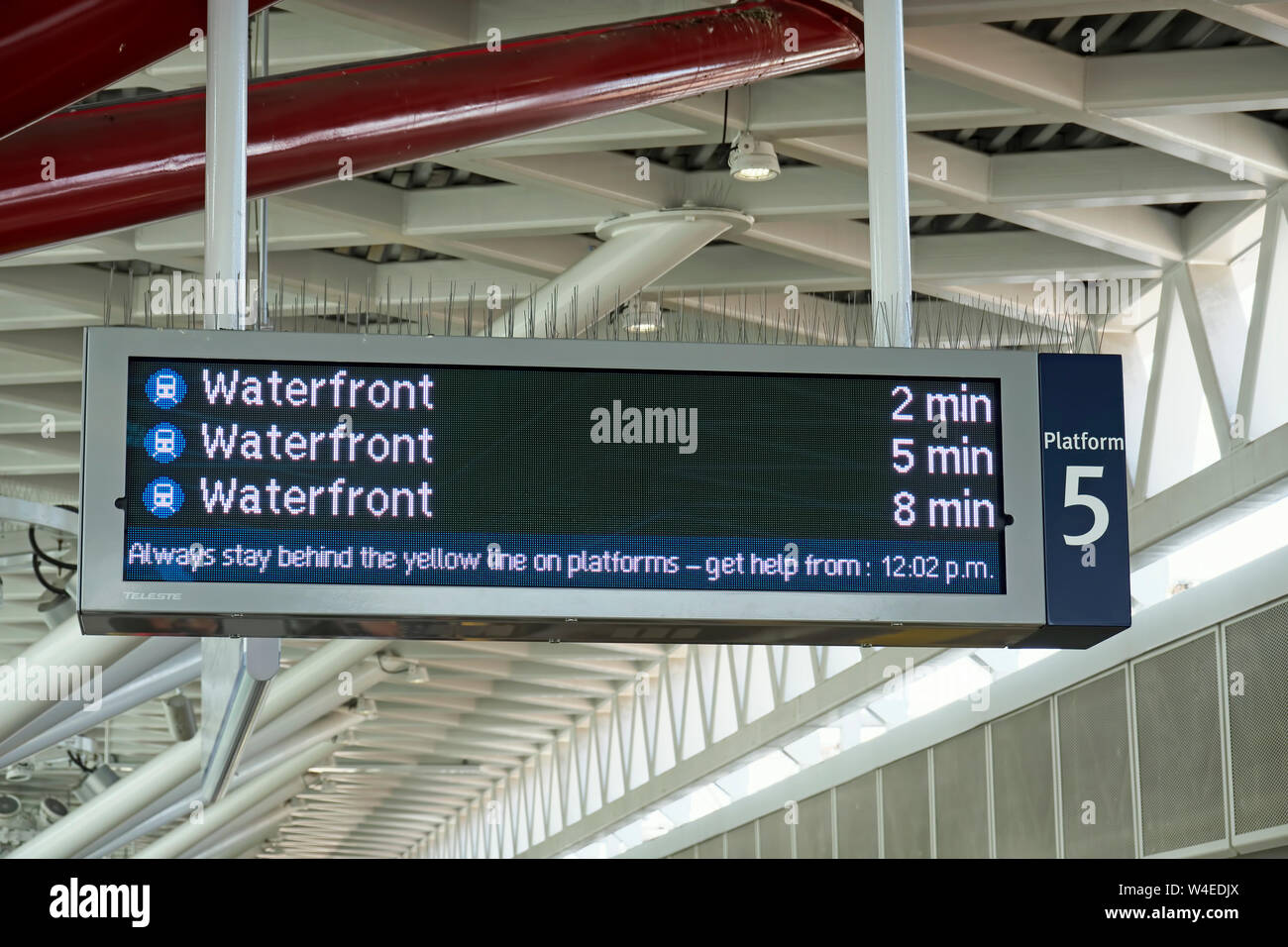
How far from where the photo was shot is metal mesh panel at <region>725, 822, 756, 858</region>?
27.8 meters

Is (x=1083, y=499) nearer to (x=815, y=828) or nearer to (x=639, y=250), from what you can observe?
(x=639, y=250)

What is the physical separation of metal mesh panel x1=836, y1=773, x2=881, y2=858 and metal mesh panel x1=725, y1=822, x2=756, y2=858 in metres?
3.85

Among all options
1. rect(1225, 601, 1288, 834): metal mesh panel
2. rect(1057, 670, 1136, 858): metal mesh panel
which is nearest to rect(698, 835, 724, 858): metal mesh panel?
rect(1057, 670, 1136, 858): metal mesh panel

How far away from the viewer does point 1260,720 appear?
13.9 meters

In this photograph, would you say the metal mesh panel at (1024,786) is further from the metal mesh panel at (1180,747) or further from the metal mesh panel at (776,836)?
the metal mesh panel at (776,836)

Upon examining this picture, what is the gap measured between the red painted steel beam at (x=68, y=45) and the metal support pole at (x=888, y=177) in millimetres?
2709

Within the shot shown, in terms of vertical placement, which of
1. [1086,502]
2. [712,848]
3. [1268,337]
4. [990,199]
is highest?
[990,199]

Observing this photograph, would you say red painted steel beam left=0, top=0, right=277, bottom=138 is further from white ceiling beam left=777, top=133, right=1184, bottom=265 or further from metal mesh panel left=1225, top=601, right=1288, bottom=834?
metal mesh panel left=1225, top=601, right=1288, bottom=834

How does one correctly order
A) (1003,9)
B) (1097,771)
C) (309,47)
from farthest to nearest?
1. (1097,771)
2. (309,47)
3. (1003,9)

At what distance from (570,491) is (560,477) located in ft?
0.20

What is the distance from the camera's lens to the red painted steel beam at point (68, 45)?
7129 mm

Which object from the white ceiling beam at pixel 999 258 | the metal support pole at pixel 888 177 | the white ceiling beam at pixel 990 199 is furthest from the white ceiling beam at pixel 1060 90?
the metal support pole at pixel 888 177

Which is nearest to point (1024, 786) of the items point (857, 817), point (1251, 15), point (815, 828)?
point (857, 817)
